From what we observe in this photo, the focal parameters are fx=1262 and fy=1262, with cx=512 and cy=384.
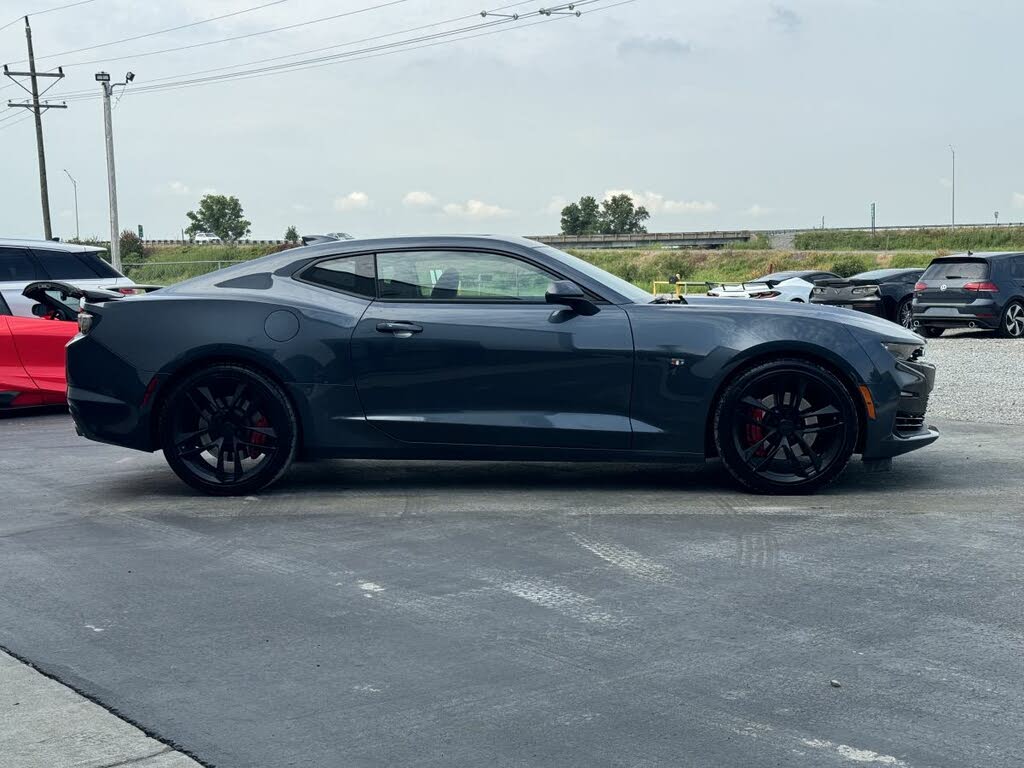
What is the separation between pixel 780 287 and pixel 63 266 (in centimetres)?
1701

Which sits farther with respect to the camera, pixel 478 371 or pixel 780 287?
pixel 780 287

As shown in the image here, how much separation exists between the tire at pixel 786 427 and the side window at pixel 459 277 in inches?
50.6

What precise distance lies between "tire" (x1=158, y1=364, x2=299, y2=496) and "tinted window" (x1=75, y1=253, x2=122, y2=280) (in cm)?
684

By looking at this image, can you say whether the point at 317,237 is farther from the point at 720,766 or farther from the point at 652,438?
the point at 720,766

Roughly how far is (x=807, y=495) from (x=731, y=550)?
149 centimetres

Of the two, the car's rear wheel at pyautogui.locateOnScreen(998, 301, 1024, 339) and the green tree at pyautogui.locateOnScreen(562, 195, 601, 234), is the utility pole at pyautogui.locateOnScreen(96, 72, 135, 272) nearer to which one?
the car's rear wheel at pyautogui.locateOnScreen(998, 301, 1024, 339)

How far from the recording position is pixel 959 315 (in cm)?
2238

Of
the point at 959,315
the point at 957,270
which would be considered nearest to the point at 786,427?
the point at 959,315

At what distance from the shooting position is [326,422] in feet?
23.7

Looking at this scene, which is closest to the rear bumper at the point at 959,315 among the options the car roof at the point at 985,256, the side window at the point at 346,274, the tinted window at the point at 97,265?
the car roof at the point at 985,256

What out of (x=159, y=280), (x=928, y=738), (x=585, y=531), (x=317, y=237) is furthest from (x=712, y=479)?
(x=159, y=280)

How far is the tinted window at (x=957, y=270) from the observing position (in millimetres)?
22391

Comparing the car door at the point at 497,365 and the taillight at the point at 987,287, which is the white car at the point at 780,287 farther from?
the car door at the point at 497,365

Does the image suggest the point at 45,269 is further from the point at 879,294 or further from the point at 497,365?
the point at 879,294
